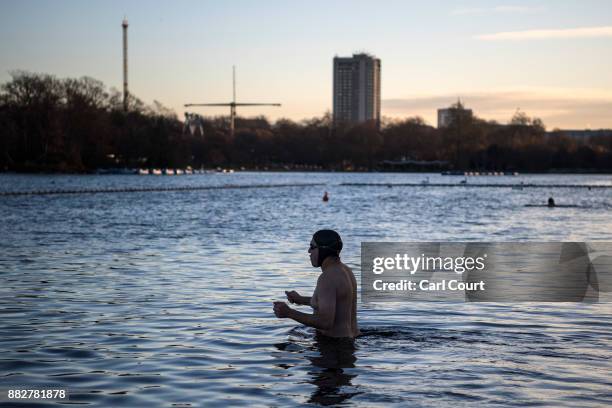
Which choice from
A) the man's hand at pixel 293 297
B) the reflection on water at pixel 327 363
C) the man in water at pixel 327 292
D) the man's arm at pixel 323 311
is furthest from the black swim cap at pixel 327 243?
the reflection on water at pixel 327 363

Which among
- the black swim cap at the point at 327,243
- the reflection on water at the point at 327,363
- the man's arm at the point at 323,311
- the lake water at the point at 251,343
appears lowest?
the lake water at the point at 251,343

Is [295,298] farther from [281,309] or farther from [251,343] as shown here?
[251,343]

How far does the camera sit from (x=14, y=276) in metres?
23.9

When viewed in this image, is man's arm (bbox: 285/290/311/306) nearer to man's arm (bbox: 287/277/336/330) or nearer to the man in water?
the man in water

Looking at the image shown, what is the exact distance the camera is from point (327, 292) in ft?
41.3

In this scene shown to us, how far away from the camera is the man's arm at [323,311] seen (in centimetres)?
1250

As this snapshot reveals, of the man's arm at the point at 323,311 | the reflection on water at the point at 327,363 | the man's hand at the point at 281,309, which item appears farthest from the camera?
the man's arm at the point at 323,311

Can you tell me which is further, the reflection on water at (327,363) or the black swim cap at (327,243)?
the black swim cap at (327,243)

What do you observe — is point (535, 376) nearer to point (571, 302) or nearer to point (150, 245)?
point (571, 302)

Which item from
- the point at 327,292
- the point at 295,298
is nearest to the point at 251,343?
the point at 295,298

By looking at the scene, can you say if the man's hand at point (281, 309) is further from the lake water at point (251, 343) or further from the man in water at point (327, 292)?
the lake water at point (251, 343)

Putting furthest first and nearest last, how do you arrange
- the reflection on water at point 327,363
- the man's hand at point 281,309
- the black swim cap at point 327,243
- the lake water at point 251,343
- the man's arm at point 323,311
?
the man's arm at point 323,311, the black swim cap at point 327,243, the man's hand at point 281,309, the lake water at point 251,343, the reflection on water at point 327,363

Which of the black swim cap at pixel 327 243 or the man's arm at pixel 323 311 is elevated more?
the black swim cap at pixel 327 243

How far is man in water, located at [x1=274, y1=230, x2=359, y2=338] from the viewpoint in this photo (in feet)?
40.6
